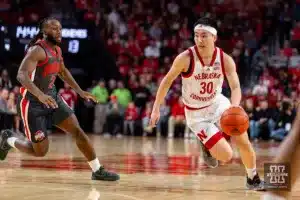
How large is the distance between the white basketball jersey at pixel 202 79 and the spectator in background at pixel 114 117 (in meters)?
11.4

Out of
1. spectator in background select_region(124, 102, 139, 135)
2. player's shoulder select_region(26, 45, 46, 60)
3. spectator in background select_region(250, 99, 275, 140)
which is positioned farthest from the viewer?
spectator in background select_region(124, 102, 139, 135)

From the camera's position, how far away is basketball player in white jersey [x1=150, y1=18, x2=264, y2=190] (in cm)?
717

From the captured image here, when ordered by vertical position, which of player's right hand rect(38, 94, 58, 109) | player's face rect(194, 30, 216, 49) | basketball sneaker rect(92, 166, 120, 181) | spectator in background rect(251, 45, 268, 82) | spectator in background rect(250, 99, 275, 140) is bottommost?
basketball sneaker rect(92, 166, 120, 181)

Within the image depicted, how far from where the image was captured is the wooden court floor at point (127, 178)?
6633mm

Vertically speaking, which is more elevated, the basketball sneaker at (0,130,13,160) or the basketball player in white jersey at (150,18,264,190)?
the basketball player in white jersey at (150,18,264,190)

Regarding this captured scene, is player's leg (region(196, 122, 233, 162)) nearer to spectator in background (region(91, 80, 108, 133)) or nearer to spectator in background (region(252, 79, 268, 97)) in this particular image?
spectator in background (region(252, 79, 268, 97))

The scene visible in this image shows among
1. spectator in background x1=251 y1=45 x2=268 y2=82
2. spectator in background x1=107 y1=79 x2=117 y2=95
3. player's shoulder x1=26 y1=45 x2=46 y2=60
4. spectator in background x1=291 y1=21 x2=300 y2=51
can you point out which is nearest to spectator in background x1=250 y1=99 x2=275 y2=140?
spectator in background x1=251 y1=45 x2=268 y2=82

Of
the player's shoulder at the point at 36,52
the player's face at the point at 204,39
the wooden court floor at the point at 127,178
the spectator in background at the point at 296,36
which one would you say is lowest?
the wooden court floor at the point at 127,178

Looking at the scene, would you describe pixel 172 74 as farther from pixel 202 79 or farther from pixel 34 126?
pixel 34 126

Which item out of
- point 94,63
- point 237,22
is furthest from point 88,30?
point 237,22

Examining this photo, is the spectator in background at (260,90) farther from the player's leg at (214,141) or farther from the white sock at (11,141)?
Result: the player's leg at (214,141)

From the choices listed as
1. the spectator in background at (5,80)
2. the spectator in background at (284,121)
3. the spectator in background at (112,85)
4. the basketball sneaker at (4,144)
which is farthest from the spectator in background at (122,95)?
the basketball sneaker at (4,144)

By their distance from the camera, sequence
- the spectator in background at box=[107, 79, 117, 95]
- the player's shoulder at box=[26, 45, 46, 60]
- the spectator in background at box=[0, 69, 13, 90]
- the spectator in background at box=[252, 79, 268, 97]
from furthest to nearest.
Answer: the spectator in background at box=[107, 79, 117, 95], the spectator in background at box=[252, 79, 268, 97], the spectator in background at box=[0, 69, 13, 90], the player's shoulder at box=[26, 45, 46, 60]

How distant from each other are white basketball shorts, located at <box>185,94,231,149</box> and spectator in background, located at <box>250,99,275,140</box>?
10.3m
